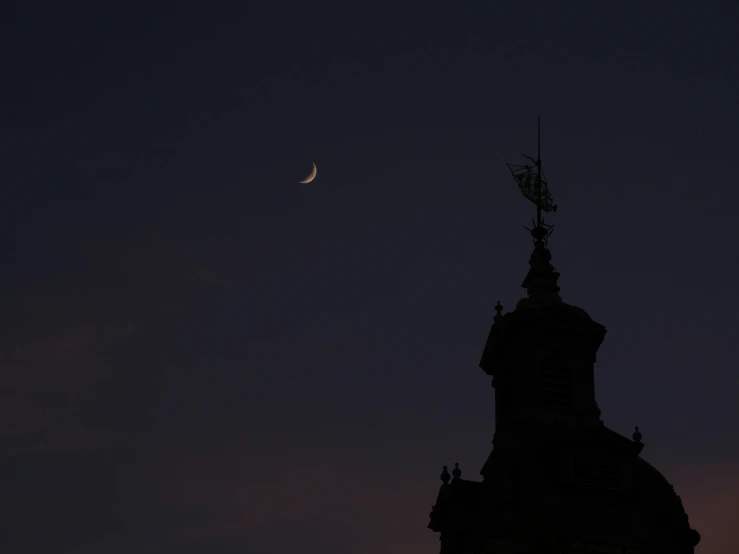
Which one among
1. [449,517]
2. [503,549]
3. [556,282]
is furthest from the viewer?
[556,282]

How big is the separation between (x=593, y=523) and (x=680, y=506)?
4.69 meters

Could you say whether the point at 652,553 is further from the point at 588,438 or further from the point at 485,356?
the point at 485,356

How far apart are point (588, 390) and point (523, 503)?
28.9 ft

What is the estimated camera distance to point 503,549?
64.6 metres

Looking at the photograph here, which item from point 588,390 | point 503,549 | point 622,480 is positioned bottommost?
point 503,549

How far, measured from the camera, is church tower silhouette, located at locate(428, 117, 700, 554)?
65.6 m

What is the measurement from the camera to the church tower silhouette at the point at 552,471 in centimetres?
6556

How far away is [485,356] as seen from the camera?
248 ft

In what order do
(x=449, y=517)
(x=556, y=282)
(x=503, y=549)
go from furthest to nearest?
(x=556, y=282) < (x=449, y=517) < (x=503, y=549)

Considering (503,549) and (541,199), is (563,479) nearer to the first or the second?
(503,549)

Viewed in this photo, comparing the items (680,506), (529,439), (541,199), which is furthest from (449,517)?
(541,199)

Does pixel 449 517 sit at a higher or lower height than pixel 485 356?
lower

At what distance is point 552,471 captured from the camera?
219 feet

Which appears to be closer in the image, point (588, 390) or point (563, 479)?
point (563, 479)
